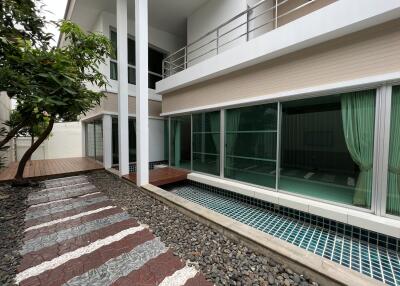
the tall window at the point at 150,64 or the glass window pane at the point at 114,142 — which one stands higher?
the tall window at the point at 150,64

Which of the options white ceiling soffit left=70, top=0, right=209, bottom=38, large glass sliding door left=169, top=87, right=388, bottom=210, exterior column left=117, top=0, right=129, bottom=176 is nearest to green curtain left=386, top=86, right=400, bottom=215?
large glass sliding door left=169, top=87, right=388, bottom=210

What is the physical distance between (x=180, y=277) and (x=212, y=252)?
19.1 inches

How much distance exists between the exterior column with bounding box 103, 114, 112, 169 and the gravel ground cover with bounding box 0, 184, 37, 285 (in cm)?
242

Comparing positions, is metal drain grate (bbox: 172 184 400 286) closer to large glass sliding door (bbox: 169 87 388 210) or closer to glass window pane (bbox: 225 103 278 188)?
large glass sliding door (bbox: 169 87 388 210)

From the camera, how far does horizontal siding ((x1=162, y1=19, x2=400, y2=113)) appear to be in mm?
2549

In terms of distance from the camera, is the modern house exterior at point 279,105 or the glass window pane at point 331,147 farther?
the glass window pane at point 331,147

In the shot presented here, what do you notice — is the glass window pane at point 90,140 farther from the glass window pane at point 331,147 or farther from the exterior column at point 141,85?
the glass window pane at point 331,147

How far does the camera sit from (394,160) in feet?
8.31

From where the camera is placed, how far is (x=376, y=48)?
8.58ft

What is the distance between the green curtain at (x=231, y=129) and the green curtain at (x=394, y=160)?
264 centimetres

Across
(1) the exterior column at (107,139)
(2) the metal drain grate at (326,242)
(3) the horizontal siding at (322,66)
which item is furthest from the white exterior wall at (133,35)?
(2) the metal drain grate at (326,242)

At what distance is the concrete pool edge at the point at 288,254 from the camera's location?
61.8 inches

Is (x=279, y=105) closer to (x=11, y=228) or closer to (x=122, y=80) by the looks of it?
(x=122, y=80)

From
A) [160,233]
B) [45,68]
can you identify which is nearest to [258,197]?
[160,233]
